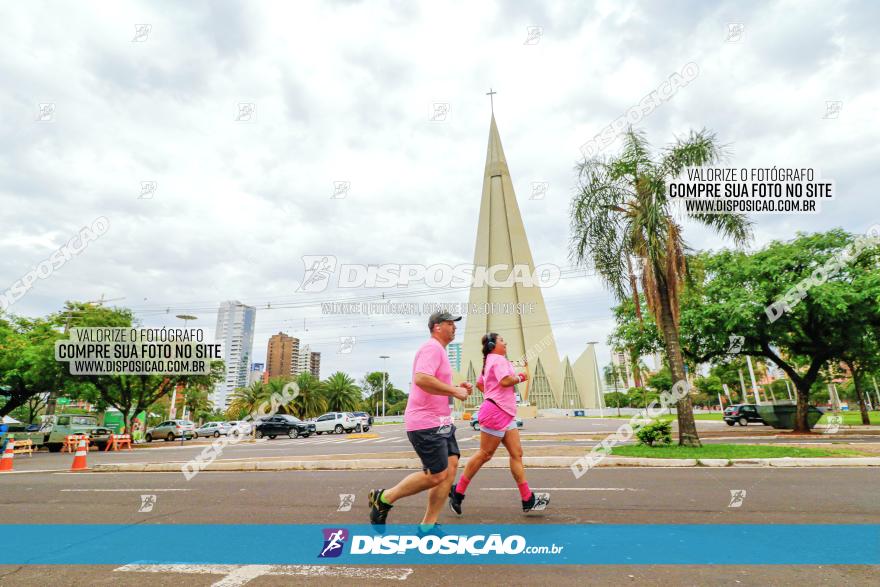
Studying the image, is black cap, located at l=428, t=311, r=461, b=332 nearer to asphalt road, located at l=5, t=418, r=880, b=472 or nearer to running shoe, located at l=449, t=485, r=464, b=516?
running shoe, located at l=449, t=485, r=464, b=516

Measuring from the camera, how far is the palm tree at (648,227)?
12.0 m

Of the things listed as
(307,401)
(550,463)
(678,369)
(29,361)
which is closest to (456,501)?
(550,463)

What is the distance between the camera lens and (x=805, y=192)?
1476 cm

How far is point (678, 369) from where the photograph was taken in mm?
11914

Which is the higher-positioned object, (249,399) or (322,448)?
(249,399)

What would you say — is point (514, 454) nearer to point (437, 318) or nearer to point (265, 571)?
point (437, 318)

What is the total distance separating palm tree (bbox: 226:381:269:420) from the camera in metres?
49.4

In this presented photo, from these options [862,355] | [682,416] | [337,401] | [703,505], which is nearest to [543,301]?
[337,401]

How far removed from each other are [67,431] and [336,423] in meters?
14.9

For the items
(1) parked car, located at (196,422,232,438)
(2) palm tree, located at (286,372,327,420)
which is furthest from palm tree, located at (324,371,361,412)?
(1) parked car, located at (196,422,232,438)

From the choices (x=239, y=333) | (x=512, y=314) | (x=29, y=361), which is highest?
(x=239, y=333)

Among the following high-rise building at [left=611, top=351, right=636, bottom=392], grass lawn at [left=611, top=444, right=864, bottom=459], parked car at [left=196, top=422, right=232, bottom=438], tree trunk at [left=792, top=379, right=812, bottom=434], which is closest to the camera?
grass lawn at [left=611, top=444, right=864, bottom=459]

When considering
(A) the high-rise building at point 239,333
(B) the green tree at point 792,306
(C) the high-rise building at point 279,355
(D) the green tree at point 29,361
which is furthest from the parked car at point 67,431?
(A) the high-rise building at point 239,333

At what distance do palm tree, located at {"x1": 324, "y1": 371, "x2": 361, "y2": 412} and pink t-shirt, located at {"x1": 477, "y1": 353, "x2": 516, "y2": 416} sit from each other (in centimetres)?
5164
